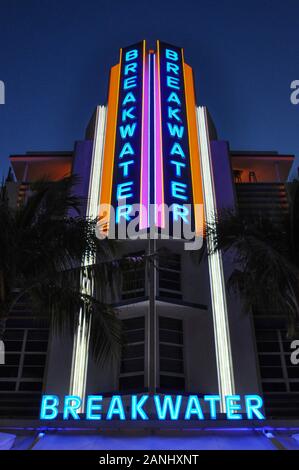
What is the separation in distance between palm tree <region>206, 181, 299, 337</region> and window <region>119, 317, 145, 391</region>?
19.1 ft

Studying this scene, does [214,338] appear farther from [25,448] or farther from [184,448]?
[25,448]

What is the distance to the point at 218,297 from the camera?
1747 centimetres

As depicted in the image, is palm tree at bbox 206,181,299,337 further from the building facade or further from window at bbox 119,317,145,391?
window at bbox 119,317,145,391

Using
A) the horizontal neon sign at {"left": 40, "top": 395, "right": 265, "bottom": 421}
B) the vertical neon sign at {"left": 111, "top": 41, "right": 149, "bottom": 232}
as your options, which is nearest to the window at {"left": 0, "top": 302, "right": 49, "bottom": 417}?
the horizontal neon sign at {"left": 40, "top": 395, "right": 265, "bottom": 421}

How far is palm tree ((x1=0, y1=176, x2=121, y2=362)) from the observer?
1128cm

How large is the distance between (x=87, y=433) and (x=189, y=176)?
450 inches

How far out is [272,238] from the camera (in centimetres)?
1221

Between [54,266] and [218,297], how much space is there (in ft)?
25.6

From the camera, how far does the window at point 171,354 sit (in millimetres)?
16859

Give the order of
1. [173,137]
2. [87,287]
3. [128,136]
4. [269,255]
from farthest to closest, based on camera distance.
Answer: [128,136] → [173,137] → [87,287] → [269,255]

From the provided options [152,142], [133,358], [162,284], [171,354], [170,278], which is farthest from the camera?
[152,142]

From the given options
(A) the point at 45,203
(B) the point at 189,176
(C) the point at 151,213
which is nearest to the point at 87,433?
(A) the point at 45,203

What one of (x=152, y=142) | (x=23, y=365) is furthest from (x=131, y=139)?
(x=23, y=365)

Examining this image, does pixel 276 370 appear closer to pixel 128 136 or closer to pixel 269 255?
pixel 269 255
